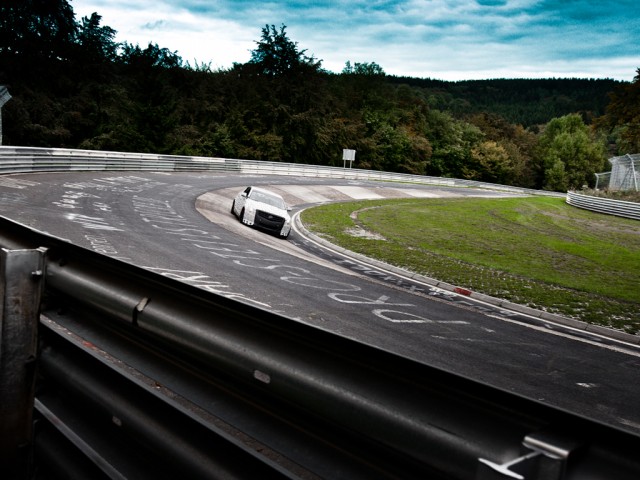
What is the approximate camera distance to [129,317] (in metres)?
2.43

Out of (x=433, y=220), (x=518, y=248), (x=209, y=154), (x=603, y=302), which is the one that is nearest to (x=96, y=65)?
(x=209, y=154)

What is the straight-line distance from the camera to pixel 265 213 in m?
20.8

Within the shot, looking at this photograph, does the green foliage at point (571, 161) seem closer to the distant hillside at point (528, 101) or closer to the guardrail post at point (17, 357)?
the distant hillside at point (528, 101)

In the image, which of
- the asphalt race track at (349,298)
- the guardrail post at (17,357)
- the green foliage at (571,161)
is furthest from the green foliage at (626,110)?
the green foliage at (571,161)

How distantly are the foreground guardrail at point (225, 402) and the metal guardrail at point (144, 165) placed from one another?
931 inches

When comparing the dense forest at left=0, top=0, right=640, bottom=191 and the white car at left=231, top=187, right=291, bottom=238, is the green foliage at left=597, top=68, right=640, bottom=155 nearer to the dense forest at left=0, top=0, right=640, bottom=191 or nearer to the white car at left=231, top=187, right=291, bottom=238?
the dense forest at left=0, top=0, right=640, bottom=191

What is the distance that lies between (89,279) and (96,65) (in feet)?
181

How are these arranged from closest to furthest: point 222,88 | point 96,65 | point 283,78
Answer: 1. point 96,65
2. point 222,88
3. point 283,78

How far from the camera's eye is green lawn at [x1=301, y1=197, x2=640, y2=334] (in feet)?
44.5

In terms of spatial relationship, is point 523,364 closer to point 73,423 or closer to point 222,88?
point 73,423

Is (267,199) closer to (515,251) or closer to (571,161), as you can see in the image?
(515,251)

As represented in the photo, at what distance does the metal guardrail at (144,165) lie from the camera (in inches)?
973

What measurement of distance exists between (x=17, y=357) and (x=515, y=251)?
64.9ft

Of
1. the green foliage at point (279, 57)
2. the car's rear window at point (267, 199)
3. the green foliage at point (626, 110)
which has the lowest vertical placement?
the car's rear window at point (267, 199)
